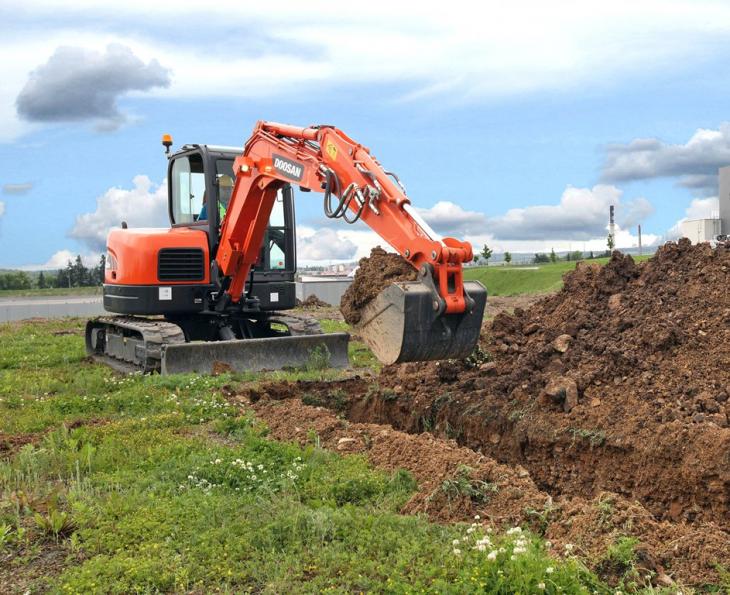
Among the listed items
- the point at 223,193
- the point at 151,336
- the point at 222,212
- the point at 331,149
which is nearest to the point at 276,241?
the point at 222,212

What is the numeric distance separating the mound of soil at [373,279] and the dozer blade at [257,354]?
3807 millimetres

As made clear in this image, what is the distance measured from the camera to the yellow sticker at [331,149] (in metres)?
8.44

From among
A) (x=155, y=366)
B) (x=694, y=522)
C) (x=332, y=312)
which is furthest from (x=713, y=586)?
(x=332, y=312)

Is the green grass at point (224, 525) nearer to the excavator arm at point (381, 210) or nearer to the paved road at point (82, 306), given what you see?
the excavator arm at point (381, 210)

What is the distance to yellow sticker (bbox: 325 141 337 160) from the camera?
8444 millimetres

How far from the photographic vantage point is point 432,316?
22.7ft

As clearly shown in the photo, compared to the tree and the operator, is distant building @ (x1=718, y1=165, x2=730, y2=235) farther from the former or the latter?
the operator

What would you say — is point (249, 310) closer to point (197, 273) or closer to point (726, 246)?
point (197, 273)

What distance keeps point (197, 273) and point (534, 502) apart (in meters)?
8.06

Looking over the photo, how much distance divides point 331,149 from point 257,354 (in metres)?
3.92

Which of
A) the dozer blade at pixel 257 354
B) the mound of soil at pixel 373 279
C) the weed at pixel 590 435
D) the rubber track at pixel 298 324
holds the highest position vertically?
the mound of soil at pixel 373 279

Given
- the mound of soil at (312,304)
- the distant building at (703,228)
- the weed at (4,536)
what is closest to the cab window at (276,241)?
the weed at (4,536)

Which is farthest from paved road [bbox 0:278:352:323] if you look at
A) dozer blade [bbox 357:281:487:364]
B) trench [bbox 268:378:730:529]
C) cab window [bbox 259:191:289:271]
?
dozer blade [bbox 357:281:487:364]

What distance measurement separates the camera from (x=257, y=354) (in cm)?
1120
